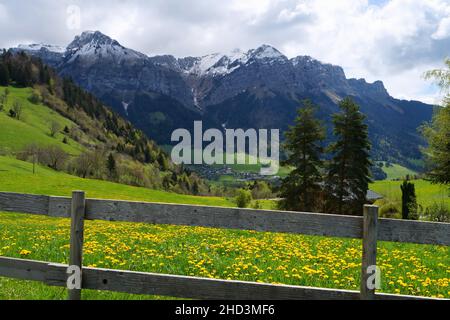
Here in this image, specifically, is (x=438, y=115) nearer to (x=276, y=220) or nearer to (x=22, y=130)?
(x=276, y=220)

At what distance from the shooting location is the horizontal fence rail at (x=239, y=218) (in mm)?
6410

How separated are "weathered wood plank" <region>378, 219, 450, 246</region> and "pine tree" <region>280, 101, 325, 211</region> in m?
41.2

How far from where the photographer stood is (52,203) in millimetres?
6965

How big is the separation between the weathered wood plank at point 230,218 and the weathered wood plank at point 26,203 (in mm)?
751

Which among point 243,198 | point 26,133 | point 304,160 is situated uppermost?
point 26,133

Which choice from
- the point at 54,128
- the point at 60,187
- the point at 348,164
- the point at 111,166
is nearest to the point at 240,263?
the point at 348,164

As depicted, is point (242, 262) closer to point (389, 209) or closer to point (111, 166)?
point (389, 209)

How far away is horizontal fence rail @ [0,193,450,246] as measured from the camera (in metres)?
6.41

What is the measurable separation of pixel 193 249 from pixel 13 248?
17.3 feet

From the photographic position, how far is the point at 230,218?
666cm

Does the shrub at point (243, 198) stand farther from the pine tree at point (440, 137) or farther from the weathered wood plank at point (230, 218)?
the weathered wood plank at point (230, 218)

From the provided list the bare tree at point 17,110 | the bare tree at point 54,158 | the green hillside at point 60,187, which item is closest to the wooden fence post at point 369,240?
the green hillside at point 60,187

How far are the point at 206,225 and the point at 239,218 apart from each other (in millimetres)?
521

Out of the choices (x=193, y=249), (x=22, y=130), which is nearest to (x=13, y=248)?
(x=193, y=249)
